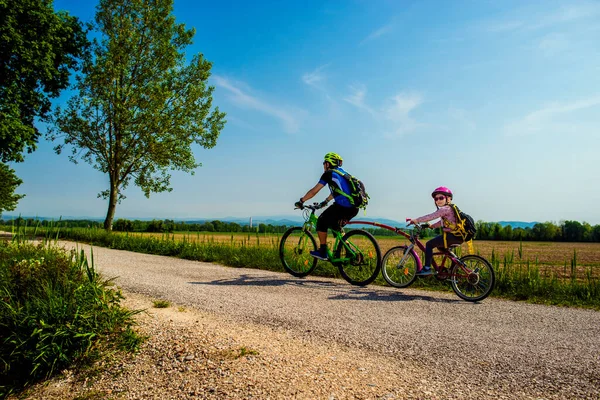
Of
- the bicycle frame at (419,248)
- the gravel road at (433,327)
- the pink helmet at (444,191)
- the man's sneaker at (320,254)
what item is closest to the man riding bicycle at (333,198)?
the man's sneaker at (320,254)

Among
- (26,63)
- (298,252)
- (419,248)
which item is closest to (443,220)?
(419,248)

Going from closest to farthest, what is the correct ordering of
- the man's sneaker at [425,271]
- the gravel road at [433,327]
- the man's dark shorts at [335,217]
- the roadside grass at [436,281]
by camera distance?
the gravel road at [433,327] → the roadside grass at [436,281] → the man's sneaker at [425,271] → the man's dark shorts at [335,217]

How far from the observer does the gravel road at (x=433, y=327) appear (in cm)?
319

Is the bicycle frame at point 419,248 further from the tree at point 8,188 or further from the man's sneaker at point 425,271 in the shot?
the tree at point 8,188

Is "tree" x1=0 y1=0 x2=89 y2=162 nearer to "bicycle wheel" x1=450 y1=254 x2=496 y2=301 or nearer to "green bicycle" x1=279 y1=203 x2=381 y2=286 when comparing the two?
"green bicycle" x1=279 y1=203 x2=381 y2=286

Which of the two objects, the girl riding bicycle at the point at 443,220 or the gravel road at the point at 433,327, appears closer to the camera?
the gravel road at the point at 433,327

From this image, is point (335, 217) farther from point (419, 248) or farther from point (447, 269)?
point (447, 269)

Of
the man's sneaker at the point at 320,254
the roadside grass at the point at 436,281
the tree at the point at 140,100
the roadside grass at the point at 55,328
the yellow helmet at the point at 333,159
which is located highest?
the tree at the point at 140,100

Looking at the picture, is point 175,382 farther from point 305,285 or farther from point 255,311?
point 305,285

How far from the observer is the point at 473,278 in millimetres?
6172

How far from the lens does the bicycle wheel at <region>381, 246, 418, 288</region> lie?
23.1 ft

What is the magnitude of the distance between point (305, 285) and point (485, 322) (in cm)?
315

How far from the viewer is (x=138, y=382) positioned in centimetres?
341

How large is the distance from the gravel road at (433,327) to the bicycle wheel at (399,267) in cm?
36
